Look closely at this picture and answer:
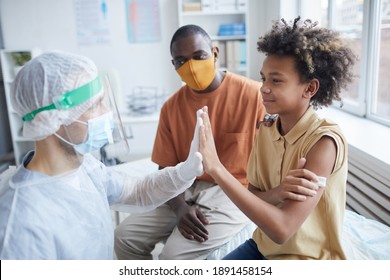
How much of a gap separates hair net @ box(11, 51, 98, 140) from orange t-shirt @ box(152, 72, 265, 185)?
0.60m

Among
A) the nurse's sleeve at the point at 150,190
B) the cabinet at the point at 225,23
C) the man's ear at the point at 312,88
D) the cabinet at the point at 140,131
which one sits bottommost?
the cabinet at the point at 140,131

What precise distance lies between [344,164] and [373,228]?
56cm

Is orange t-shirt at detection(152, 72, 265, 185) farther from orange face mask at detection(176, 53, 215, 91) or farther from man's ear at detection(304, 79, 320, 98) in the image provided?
man's ear at detection(304, 79, 320, 98)

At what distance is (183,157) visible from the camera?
1.42 metres

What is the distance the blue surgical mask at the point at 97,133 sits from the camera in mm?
855

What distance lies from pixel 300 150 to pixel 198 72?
55cm

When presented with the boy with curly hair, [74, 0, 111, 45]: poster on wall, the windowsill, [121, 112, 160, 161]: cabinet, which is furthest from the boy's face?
[74, 0, 111, 45]: poster on wall

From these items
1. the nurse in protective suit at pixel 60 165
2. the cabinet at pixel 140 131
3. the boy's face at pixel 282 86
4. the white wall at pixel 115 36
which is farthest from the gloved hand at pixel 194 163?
the white wall at pixel 115 36

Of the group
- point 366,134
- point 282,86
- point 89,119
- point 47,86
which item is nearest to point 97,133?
point 89,119

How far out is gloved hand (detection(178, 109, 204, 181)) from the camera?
92 cm

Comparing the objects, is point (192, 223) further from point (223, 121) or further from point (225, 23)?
point (225, 23)

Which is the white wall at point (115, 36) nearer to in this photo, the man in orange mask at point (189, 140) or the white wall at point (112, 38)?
the white wall at point (112, 38)

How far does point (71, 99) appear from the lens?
2.63 feet

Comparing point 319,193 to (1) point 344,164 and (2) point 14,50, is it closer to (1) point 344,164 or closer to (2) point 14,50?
(1) point 344,164
